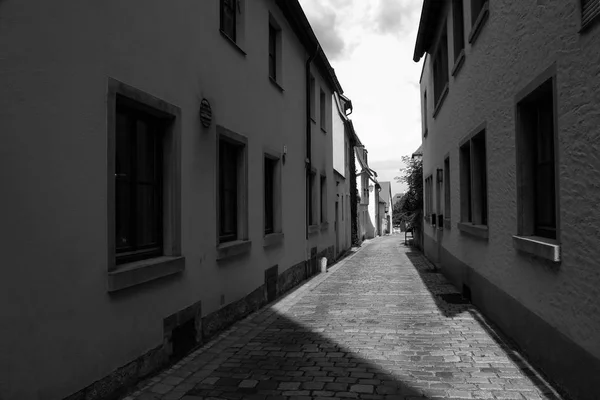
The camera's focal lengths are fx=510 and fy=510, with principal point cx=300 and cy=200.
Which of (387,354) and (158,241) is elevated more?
(158,241)

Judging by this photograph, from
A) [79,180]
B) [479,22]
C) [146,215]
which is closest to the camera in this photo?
[79,180]

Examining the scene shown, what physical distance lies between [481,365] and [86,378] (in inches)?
148

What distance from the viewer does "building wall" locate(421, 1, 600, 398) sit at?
3.79m

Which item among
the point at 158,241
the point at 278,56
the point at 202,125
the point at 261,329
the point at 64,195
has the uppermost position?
the point at 278,56

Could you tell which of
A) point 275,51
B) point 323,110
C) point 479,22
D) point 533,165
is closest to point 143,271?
point 533,165

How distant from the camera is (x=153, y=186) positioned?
17.9ft

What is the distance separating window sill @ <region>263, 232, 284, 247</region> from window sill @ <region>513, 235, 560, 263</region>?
4.47 m

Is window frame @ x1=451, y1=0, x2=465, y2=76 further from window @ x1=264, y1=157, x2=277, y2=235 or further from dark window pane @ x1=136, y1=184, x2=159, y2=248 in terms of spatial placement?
dark window pane @ x1=136, y1=184, x2=159, y2=248

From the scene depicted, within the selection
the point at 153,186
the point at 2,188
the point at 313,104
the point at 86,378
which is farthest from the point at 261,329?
the point at 313,104

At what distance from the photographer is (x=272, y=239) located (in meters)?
9.38

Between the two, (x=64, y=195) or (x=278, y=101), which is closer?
(x=64, y=195)

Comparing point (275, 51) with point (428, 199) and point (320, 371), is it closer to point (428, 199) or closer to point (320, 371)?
point (320, 371)

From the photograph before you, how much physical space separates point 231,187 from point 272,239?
6.28 feet

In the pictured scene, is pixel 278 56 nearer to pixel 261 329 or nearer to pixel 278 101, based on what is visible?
pixel 278 101
